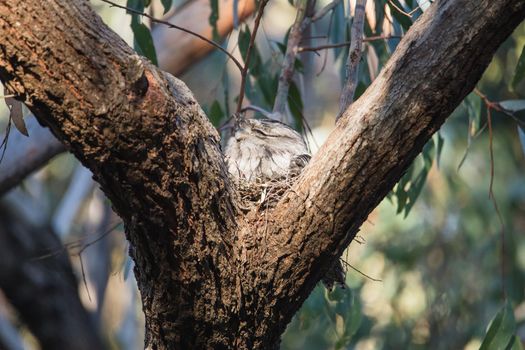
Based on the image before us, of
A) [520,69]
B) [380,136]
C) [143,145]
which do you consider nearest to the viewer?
[143,145]

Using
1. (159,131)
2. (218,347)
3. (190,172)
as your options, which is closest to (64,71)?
(159,131)

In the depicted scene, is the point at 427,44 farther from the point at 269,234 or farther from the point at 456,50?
the point at 269,234

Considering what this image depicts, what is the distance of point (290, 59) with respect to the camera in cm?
299

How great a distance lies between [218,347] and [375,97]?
75 centimetres

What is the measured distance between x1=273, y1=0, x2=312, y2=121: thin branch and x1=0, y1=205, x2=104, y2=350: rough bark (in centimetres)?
227

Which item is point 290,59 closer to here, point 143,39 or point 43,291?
point 143,39

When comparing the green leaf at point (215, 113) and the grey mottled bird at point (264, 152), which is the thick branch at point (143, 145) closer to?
the grey mottled bird at point (264, 152)

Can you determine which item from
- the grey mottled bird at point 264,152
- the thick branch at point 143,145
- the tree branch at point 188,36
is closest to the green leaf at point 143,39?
the grey mottled bird at point 264,152

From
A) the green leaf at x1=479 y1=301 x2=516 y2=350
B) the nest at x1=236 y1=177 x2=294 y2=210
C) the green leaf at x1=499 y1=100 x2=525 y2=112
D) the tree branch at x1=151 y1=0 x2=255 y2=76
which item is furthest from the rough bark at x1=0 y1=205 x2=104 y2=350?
the green leaf at x1=499 y1=100 x2=525 y2=112

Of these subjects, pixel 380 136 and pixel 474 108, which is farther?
pixel 474 108

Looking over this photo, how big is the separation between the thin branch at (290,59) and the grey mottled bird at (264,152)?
8 cm

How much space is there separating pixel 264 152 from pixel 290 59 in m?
0.39

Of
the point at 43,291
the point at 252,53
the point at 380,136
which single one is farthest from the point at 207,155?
the point at 43,291

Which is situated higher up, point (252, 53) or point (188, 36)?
point (188, 36)
